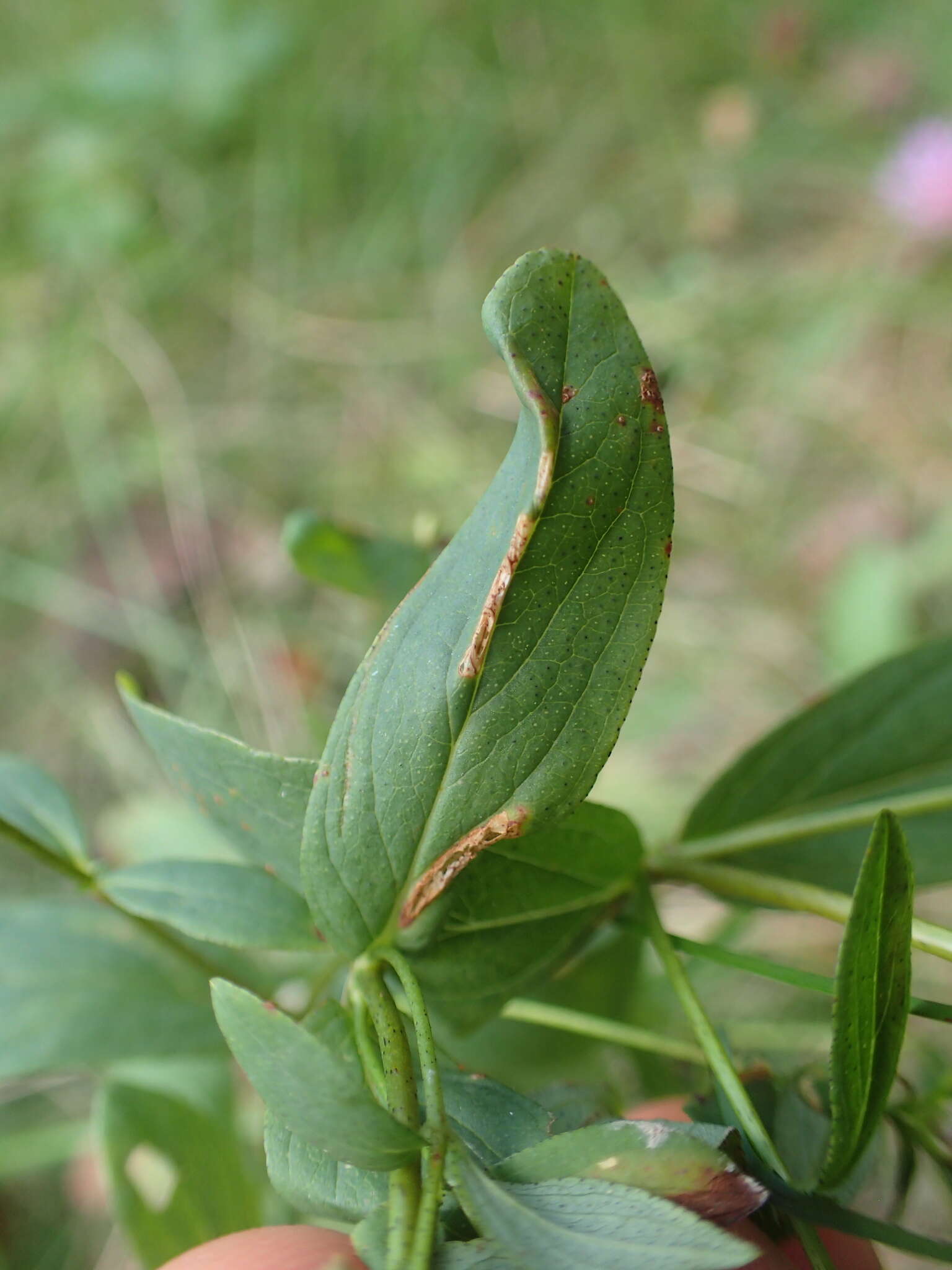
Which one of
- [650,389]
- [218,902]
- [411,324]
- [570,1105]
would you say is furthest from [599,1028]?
[411,324]

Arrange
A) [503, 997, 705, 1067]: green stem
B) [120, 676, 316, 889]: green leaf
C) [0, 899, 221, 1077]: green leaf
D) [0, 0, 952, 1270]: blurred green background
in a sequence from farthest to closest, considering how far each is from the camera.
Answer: [0, 0, 952, 1270]: blurred green background < [0, 899, 221, 1077]: green leaf < [503, 997, 705, 1067]: green stem < [120, 676, 316, 889]: green leaf

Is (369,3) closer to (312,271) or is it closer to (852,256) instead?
(312,271)

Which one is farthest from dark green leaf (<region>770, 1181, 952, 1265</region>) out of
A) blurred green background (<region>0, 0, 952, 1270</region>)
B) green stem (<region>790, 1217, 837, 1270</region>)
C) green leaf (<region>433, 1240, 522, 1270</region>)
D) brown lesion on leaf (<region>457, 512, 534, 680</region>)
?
blurred green background (<region>0, 0, 952, 1270</region>)

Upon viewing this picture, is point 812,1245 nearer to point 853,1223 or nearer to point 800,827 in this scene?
point 853,1223

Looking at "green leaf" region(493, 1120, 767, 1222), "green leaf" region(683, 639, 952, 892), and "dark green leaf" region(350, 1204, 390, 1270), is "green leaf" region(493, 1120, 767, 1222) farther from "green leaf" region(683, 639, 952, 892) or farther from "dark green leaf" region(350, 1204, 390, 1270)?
"green leaf" region(683, 639, 952, 892)

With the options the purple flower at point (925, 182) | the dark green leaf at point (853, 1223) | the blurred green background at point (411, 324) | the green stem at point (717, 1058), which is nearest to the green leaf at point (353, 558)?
the green stem at point (717, 1058)

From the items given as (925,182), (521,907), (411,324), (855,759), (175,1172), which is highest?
(925,182)

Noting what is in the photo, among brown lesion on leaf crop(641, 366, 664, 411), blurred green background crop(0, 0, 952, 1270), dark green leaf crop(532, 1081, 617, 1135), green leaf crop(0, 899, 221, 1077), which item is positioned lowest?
green leaf crop(0, 899, 221, 1077)

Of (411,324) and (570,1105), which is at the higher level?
(411,324)
